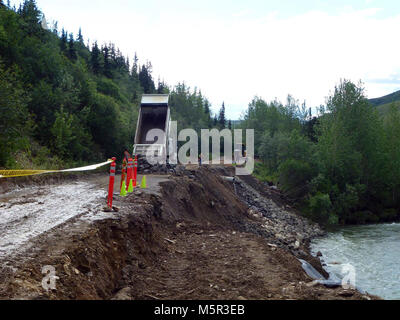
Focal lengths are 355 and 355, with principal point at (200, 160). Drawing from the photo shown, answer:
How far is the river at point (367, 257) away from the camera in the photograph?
39.5 feet

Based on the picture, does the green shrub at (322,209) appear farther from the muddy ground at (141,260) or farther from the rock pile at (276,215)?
the muddy ground at (141,260)

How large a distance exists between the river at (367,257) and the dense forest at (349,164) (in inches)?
262

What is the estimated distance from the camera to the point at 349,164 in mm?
33281

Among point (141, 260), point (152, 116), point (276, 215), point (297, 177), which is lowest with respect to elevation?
point (276, 215)

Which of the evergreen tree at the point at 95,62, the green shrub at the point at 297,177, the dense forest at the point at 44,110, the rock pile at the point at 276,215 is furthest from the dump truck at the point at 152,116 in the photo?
the evergreen tree at the point at 95,62

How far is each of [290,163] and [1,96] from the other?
25.4 meters

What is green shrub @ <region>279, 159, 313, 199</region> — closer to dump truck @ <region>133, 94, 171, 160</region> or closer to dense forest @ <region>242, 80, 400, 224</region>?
dense forest @ <region>242, 80, 400, 224</region>

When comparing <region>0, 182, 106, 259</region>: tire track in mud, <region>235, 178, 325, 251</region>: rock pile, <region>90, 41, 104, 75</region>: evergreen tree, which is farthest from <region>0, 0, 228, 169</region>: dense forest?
<region>90, 41, 104, 75</region>: evergreen tree

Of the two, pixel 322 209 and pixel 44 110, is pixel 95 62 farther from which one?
pixel 322 209

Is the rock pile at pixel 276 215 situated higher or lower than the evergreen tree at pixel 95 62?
lower

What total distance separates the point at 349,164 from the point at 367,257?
18.8 m

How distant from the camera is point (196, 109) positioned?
71438mm

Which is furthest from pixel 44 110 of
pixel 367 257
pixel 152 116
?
pixel 367 257

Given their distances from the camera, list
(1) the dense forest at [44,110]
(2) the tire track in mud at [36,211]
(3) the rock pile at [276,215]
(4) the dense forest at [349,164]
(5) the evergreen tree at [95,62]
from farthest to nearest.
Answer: (5) the evergreen tree at [95,62] → (4) the dense forest at [349,164] → (3) the rock pile at [276,215] → (1) the dense forest at [44,110] → (2) the tire track in mud at [36,211]
